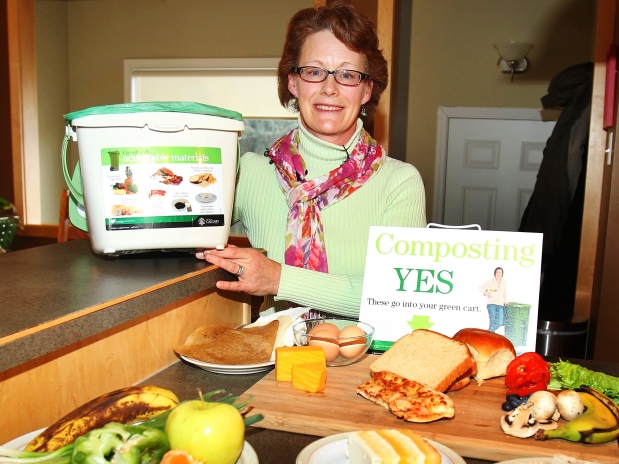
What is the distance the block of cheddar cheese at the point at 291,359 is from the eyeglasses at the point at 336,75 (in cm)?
97

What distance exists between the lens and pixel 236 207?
6.77ft

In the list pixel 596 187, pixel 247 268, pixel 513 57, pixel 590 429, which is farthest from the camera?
pixel 513 57

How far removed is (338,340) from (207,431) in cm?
56

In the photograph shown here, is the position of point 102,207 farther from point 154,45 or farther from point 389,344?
point 154,45

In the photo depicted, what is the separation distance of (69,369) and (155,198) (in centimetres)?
36

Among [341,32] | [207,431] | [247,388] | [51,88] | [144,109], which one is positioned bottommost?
[247,388]

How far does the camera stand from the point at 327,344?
1.30 m

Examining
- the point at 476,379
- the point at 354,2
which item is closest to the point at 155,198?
the point at 476,379

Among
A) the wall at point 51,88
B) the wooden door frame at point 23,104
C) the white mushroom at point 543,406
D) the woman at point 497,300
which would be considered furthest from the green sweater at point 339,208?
the wall at point 51,88

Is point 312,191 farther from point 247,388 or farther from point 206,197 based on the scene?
point 247,388

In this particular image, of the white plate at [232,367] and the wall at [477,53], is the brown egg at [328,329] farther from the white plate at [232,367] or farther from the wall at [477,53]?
the wall at [477,53]

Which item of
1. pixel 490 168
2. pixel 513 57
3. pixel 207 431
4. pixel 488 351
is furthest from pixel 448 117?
pixel 207 431

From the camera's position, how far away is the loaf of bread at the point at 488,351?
127 centimetres

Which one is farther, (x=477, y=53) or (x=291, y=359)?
(x=477, y=53)
